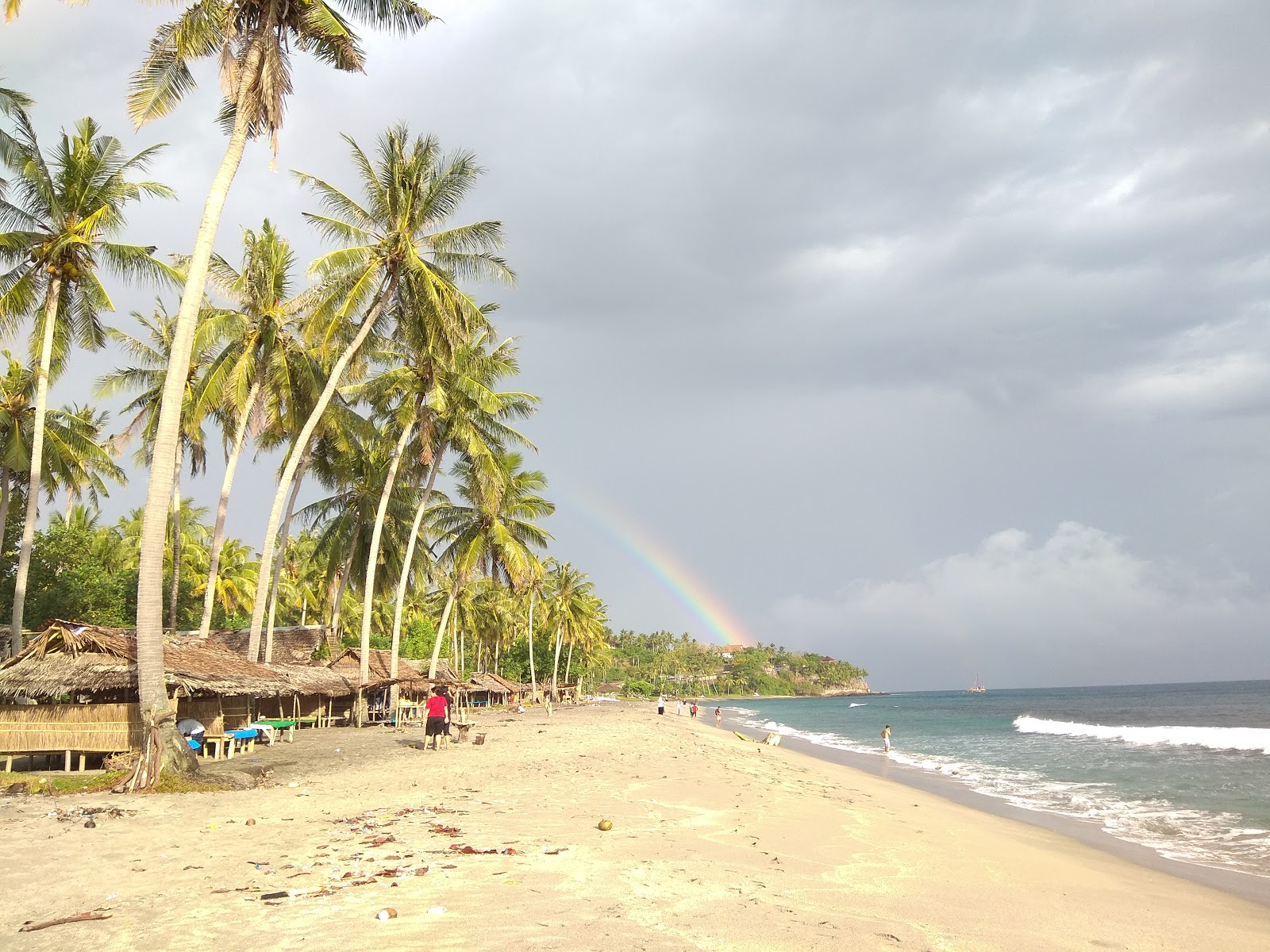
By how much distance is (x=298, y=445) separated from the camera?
19.7m

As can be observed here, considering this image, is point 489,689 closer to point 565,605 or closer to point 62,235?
point 565,605

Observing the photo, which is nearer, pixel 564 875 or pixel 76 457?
pixel 564 875

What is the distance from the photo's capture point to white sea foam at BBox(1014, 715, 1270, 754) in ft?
109

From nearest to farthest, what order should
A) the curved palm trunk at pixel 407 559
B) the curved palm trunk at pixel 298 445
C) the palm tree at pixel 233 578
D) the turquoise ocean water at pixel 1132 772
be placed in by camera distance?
1. the turquoise ocean water at pixel 1132 772
2. the curved palm trunk at pixel 298 445
3. the curved palm trunk at pixel 407 559
4. the palm tree at pixel 233 578

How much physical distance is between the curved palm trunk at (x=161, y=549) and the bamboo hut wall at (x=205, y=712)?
5.67 meters

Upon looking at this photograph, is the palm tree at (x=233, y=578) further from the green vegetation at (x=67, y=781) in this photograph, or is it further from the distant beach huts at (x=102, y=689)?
the green vegetation at (x=67, y=781)

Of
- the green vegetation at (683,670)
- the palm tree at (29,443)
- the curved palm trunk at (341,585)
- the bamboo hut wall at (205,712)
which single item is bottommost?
the green vegetation at (683,670)

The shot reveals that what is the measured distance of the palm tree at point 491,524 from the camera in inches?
1232

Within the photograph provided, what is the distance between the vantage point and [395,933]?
210 inches

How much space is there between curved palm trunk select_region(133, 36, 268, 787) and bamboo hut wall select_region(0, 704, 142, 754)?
326cm

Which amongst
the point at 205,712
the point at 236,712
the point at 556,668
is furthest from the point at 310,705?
the point at 556,668

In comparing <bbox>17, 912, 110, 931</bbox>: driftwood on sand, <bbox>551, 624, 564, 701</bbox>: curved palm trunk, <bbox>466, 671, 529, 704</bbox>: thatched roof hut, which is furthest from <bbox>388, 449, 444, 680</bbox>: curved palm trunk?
<bbox>551, 624, 564, 701</bbox>: curved palm trunk

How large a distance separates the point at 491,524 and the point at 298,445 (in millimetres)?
15000

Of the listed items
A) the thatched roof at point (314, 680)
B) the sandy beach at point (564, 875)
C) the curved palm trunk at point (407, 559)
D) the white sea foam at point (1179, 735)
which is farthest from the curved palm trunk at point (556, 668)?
the sandy beach at point (564, 875)
